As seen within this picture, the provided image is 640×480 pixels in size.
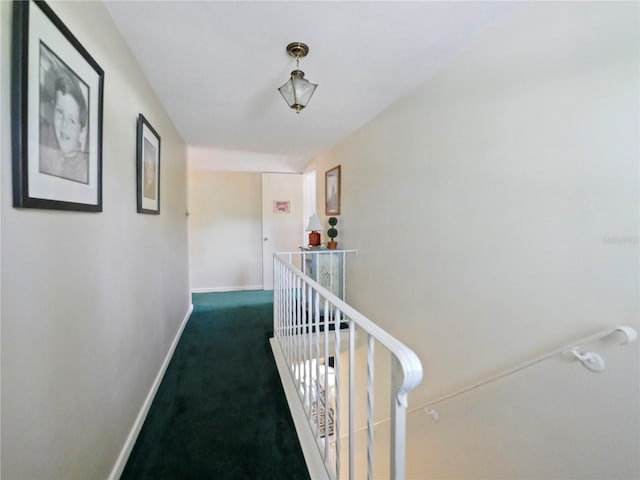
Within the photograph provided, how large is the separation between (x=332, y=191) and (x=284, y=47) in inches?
91.5

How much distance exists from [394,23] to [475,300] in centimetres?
150

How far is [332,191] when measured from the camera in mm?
3822

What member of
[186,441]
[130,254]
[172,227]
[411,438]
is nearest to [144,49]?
[130,254]

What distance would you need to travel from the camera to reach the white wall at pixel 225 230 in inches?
198

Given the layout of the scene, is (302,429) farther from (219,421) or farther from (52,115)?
(52,115)

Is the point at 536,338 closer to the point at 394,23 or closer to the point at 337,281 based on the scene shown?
the point at 394,23

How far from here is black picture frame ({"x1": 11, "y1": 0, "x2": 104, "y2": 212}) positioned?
74cm

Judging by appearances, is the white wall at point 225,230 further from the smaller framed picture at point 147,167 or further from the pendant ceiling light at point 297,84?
the pendant ceiling light at point 297,84

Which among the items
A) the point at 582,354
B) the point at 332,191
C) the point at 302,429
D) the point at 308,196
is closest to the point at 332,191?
the point at 332,191

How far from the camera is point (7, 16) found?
2.34 feet

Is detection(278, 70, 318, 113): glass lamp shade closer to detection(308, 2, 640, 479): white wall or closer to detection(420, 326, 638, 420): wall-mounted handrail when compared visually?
detection(308, 2, 640, 479): white wall

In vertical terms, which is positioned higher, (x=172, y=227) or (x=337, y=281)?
(x=172, y=227)

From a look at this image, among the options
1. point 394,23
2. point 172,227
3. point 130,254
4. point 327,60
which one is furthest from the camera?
point 172,227

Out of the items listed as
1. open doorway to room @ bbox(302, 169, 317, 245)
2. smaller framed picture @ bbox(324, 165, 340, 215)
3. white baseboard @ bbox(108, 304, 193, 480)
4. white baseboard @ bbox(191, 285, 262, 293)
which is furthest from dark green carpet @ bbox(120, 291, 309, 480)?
open doorway to room @ bbox(302, 169, 317, 245)
